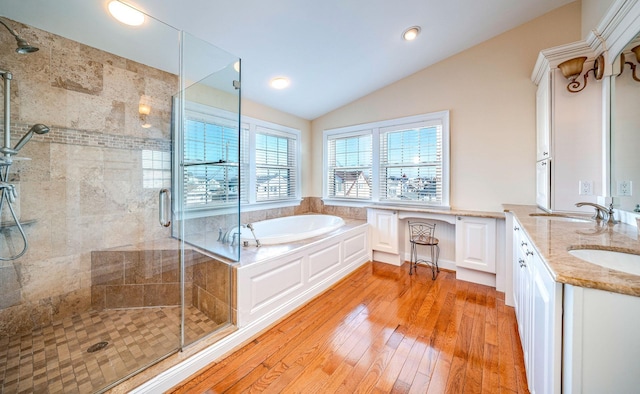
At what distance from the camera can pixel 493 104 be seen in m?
2.92

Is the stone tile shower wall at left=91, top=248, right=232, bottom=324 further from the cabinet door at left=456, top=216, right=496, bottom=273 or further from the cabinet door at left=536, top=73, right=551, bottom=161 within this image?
the cabinet door at left=536, top=73, right=551, bottom=161

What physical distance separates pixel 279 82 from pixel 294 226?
2.02 m

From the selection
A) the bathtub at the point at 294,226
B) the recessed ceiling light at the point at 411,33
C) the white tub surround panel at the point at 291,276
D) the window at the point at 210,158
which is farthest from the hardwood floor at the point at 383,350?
the recessed ceiling light at the point at 411,33

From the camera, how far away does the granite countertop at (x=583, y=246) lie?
2.41 feet

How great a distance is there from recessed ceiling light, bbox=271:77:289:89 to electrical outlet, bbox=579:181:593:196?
9.95ft

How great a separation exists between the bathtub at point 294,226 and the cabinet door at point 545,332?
1902 mm

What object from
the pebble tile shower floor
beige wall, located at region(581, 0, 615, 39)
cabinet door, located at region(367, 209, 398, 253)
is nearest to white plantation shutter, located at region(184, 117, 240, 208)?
the pebble tile shower floor

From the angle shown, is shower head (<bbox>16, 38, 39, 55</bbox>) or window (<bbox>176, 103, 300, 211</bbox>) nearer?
shower head (<bbox>16, 38, 39, 55</bbox>)

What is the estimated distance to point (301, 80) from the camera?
10.1 feet

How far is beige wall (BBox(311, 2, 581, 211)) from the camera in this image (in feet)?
8.90

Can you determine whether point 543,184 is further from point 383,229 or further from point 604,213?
point 383,229

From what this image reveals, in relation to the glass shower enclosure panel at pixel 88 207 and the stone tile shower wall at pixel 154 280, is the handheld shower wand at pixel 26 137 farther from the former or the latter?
the stone tile shower wall at pixel 154 280

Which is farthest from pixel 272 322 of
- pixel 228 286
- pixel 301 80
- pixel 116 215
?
pixel 301 80

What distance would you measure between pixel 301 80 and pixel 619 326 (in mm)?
3184
